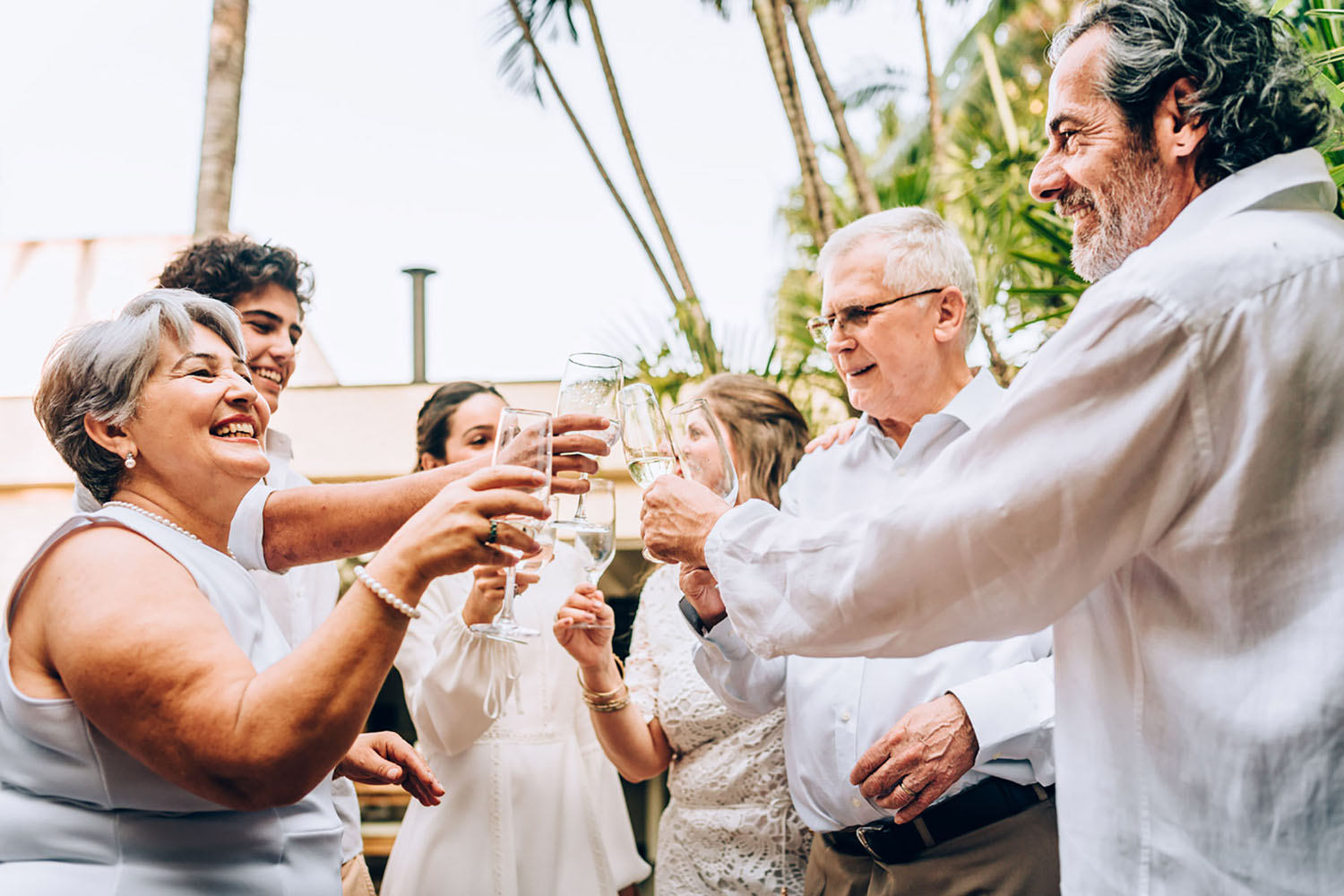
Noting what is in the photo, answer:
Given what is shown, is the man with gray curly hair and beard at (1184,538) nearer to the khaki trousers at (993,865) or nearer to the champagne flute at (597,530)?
the champagne flute at (597,530)

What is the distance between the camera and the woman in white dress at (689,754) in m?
2.85

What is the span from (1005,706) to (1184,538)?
2.59ft

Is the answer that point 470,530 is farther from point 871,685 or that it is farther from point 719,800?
point 719,800

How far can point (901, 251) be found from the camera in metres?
2.87

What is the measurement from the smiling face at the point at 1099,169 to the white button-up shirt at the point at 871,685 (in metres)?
0.62

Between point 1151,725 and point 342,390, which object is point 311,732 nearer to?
point 1151,725

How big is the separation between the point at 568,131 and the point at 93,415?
9.83m

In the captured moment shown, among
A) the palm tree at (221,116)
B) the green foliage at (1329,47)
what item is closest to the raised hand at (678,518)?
the green foliage at (1329,47)

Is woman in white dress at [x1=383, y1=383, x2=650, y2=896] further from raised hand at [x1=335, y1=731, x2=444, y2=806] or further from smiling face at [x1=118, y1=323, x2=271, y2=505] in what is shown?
smiling face at [x1=118, y1=323, x2=271, y2=505]

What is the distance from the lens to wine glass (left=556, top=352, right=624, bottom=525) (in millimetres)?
2000

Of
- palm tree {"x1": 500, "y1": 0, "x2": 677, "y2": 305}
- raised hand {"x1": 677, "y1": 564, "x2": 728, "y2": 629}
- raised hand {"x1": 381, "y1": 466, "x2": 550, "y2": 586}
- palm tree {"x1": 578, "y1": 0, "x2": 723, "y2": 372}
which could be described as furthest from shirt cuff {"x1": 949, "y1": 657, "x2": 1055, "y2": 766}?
palm tree {"x1": 500, "y1": 0, "x2": 677, "y2": 305}

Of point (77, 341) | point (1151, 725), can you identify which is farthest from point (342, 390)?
point (1151, 725)

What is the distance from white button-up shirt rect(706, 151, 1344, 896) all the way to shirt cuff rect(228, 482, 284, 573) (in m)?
1.45

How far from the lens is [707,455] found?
208 cm
